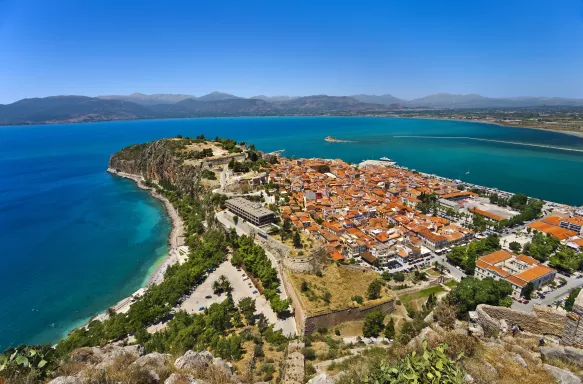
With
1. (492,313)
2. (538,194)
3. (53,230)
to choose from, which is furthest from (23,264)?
(538,194)

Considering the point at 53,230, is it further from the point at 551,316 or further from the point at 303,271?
the point at 551,316

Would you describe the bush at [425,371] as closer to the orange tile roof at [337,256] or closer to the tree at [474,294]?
the tree at [474,294]

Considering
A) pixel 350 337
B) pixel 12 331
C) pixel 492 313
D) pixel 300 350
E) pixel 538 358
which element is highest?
pixel 538 358

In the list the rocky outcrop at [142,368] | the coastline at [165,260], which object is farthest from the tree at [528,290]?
the coastline at [165,260]

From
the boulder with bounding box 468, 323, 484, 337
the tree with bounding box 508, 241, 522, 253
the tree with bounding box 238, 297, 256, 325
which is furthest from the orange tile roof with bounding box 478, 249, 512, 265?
the tree with bounding box 238, 297, 256, 325

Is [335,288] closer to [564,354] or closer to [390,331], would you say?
[390,331]
